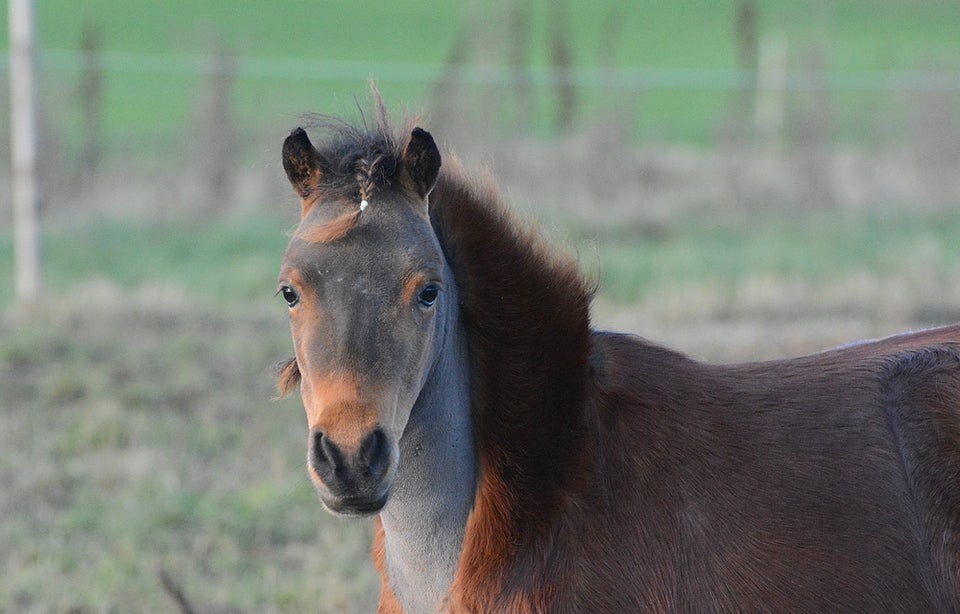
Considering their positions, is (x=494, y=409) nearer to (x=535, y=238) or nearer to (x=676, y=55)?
(x=535, y=238)

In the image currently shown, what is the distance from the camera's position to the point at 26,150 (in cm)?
956

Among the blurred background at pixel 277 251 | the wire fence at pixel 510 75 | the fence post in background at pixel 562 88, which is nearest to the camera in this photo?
the blurred background at pixel 277 251

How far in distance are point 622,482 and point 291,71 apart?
12.1 metres

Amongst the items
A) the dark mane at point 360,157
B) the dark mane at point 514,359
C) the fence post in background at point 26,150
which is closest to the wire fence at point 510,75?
the fence post in background at point 26,150

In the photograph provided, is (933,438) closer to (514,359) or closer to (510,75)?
(514,359)

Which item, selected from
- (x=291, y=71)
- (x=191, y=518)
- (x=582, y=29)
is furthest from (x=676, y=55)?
(x=191, y=518)

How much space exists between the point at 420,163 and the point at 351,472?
0.87m

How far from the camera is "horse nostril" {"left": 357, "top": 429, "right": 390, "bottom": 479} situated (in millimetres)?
2646

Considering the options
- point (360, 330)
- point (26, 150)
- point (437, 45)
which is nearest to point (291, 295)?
point (360, 330)

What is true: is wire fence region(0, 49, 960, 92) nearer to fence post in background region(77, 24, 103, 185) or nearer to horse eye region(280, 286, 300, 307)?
fence post in background region(77, 24, 103, 185)

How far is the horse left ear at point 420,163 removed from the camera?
3031 millimetres

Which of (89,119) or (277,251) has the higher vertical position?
(89,119)

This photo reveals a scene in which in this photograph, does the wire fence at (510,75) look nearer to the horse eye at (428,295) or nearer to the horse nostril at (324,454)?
the horse eye at (428,295)

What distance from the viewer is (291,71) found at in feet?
47.3
